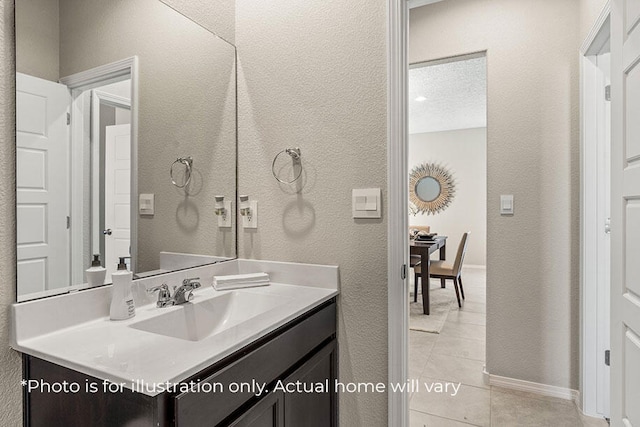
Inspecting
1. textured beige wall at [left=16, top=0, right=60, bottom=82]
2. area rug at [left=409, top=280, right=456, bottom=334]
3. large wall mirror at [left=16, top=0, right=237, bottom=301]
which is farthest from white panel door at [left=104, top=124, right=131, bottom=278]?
area rug at [left=409, top=280, right=456, bottom=334]

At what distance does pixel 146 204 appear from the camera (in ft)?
4.38

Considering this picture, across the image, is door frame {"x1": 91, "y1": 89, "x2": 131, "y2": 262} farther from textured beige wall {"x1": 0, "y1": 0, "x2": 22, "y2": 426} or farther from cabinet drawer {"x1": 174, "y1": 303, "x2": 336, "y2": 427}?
cabinet drawer {"x1": 174, "y1": 303, "x2": 336, "y2": 427}

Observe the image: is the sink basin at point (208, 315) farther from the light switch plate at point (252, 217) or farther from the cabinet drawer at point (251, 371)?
the light switch plate at point (252, 217)

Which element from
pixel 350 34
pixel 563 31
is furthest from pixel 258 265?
pixel 563 31

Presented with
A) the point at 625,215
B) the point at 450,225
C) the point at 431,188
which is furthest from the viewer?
the point at 431,188

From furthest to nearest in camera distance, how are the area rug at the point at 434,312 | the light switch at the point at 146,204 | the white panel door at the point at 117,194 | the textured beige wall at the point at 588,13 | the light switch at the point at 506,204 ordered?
the area rug at the point at 434,312
the light switch at the point at 506,204
the textured beige wall at the point at 588,13
the light switch at the point at 146,204
the white panel door at the point at 117,194

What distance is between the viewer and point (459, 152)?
6719 millimetres

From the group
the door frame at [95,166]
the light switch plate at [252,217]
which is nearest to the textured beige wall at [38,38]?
the door frame at [95,166]

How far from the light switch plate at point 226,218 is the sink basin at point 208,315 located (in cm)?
36

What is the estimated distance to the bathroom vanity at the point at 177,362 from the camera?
0.75 m

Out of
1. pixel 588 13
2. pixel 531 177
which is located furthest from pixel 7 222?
pixel 588 13

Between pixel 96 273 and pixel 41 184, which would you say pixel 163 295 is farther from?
pixel 41 184

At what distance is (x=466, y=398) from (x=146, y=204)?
2.13 metres

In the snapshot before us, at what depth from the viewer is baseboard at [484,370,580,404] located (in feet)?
A: 7.04
